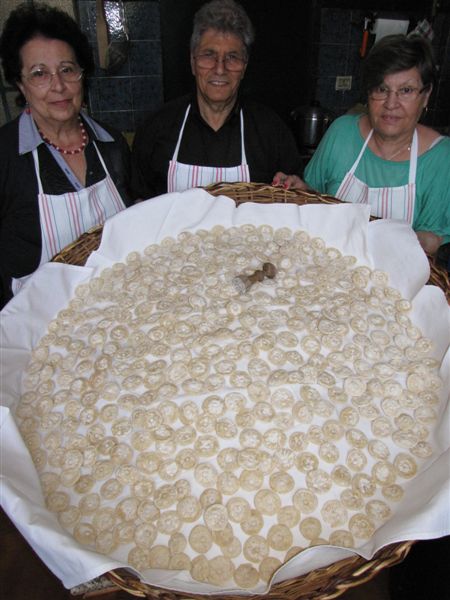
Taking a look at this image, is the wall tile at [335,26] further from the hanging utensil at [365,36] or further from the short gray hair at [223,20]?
the short gray hair at [223,20]

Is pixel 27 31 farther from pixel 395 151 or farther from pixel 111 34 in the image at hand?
pixel 111 34

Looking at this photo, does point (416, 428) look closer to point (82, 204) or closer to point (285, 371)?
point (285, 371)

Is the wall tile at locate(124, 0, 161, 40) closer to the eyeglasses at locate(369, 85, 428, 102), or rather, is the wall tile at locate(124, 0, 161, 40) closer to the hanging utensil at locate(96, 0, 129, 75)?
the hanging utensil at locate(96, 0, 129, 75)

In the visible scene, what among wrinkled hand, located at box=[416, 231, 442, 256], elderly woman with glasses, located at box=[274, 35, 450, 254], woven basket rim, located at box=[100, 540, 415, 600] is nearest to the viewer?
woven basket rim, located at box=[100, 540, 415, 600]

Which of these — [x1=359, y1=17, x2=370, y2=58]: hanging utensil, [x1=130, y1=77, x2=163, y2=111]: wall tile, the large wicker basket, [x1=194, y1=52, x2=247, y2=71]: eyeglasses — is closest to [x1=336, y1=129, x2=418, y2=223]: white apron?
[x1=194, y1=52, x2=247, y2=71]: eyeglasses

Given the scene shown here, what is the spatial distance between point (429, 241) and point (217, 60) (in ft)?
3.56

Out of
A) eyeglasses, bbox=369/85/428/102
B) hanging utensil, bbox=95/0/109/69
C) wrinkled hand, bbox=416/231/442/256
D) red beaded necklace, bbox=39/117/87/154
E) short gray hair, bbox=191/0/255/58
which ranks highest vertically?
hanging utensil, bbox=95/0/109/69

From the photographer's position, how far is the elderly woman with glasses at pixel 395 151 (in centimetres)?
163

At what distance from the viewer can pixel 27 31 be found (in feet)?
5.06

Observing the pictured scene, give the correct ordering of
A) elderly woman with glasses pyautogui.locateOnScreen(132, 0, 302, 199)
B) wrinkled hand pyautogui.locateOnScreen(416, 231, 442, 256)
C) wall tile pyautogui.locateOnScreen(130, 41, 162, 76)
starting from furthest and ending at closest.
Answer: wall tile pyautogui.locateOnScreen(130, 41, 162, 76), elderly woman with glasses pyautogui.locateOnScreen(132, 0, 302, 199), wrinkled hand pyautogui.locateOnScreen(416, 231, 442, 256)

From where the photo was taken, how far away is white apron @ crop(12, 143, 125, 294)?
168 centimetres

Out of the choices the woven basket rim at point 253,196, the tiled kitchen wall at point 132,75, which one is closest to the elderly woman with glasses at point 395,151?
the woven basket rim at point 253,196

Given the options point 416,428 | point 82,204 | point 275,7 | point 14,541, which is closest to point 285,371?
point 416,428

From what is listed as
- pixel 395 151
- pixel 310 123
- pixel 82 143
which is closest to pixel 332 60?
pixel 310 123
